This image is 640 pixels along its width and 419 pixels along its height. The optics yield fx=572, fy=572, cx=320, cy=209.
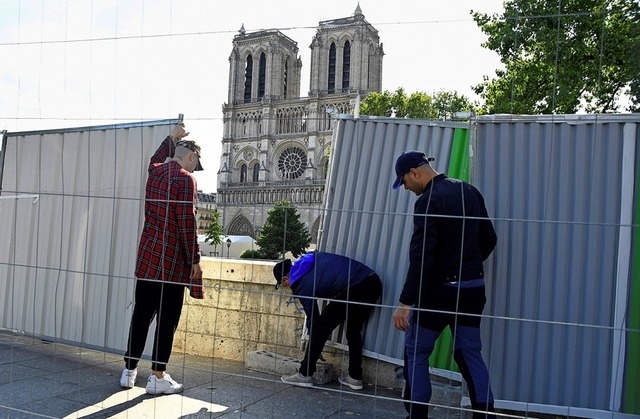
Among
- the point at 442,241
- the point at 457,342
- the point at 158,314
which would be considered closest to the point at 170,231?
the point at 158,314

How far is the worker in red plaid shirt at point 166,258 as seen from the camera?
12.2 ft

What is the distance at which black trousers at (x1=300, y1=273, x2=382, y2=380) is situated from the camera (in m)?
3.93

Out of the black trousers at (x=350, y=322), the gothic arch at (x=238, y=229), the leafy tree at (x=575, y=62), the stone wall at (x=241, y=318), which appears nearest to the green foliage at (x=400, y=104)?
the leafy tree at (x=575, y=62)

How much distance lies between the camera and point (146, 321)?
12.7 feet

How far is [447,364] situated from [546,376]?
26.8 inches

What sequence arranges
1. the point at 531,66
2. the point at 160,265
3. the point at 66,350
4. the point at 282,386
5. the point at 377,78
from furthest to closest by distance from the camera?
the point at 377,78, the point at 531,66, the point at 66,350, the point at 282,386, the point at 160,265

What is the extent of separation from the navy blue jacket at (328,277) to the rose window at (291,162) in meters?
59.4

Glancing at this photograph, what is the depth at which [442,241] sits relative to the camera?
9.57ft

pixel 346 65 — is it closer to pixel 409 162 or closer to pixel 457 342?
pixel 409 162

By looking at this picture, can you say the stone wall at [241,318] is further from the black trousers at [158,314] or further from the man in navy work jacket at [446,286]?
the man in navy work jacket at [446,286]

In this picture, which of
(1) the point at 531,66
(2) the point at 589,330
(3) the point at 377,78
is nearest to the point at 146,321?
(2) the point at 589,330

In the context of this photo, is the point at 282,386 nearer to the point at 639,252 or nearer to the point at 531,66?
the point at 639,252

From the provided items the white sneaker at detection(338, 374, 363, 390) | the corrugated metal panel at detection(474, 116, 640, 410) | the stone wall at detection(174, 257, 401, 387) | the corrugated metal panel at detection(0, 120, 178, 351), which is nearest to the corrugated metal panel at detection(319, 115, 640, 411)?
the corrugated metal panel at detection(474, 116, 640, 410)

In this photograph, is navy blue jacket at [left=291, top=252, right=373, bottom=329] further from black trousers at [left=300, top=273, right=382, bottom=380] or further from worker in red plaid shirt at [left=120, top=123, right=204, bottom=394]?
worker in red plaid shirt at [left=120, top=123, right=204, bottom=394]
